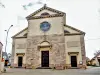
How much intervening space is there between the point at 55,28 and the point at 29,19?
632 cm

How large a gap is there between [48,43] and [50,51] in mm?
1654

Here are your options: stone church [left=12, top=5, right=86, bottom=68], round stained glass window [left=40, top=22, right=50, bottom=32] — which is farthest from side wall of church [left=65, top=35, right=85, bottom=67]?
round stained glass window [left=40, top=22, right=50, bottom=32]

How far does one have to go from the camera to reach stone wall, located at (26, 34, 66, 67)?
93.1ft

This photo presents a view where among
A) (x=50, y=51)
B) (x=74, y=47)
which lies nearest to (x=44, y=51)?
(x=50, y=51)

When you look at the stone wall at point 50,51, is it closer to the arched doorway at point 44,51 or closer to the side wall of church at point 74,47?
the arched doorway at point 44,51

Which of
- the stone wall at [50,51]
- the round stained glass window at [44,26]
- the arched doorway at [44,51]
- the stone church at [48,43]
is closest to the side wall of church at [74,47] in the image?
the stone church at [48,43]

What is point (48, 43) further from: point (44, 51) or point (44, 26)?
point (44, 26)

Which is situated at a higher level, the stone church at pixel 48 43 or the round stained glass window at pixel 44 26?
the round stained glass window at pixel 44 26

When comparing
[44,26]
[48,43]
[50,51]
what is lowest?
[50,51]

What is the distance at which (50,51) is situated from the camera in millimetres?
29375

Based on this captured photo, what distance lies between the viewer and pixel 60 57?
2827cm

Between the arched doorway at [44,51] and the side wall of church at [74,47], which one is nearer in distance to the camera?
the side wall of church at [74,47]

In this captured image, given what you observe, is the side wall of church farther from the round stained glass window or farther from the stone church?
the round stained glass window

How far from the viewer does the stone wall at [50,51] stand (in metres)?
28.4
